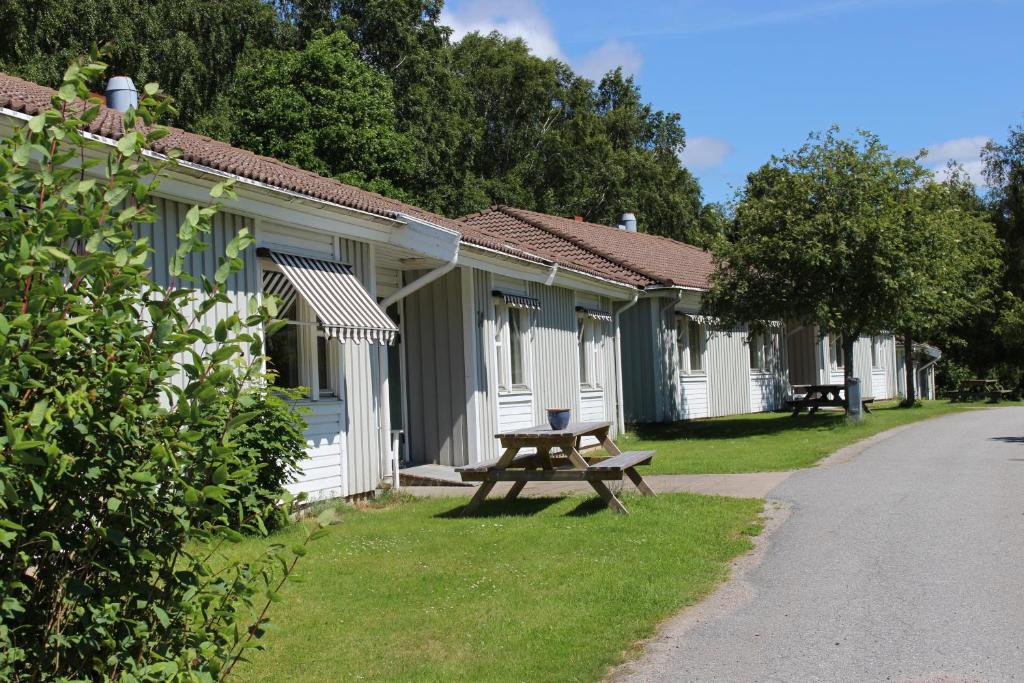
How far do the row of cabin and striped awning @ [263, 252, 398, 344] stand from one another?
0.07ft

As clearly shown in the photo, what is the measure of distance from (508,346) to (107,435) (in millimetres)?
13822

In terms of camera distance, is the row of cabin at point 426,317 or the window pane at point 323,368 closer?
the row of cabin at point 426,317

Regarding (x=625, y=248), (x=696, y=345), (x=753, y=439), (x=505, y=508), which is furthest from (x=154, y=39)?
(x=505, y=508)

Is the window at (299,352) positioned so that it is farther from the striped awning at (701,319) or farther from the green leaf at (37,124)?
the striped awning at (701,319)

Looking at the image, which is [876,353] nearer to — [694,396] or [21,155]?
[694,396]

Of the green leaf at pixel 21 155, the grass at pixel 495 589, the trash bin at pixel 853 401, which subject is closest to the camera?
the green leaf at pixel 21 155

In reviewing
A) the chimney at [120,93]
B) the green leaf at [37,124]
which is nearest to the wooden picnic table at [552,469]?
the chimney at [120,93]

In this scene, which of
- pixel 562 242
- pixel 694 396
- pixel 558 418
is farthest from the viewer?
pixel 694 396

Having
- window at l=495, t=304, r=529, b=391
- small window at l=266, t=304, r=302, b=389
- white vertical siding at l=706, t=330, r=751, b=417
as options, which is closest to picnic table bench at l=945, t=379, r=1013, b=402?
white vertical siding at l=706, t=330, r=751, b=417

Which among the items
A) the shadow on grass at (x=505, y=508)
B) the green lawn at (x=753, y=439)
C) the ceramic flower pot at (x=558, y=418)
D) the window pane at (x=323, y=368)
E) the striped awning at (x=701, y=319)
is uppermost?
the striped awning at (x=701, y=319)

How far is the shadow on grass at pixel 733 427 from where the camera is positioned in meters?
21.8

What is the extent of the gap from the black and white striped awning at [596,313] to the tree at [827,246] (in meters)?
2.86

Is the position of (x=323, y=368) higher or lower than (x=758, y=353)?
lower

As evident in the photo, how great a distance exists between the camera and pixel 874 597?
7.08 m
